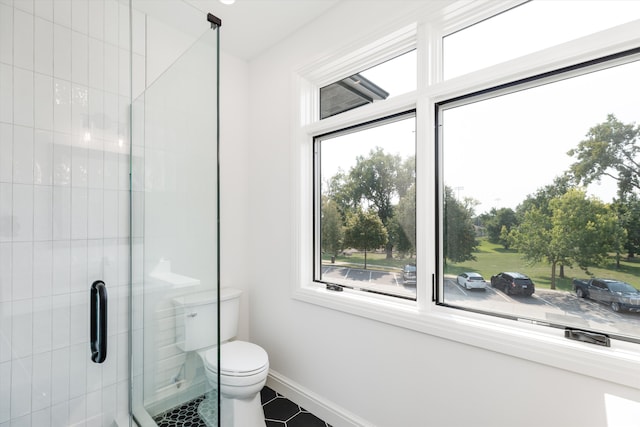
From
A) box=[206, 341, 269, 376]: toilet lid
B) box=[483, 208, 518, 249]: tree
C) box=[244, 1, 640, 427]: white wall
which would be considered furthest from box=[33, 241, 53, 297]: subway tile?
box=[483, 208, 518, 249]: tree

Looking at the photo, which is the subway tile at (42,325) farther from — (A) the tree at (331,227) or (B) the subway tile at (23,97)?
(A) the tree at (331,227)

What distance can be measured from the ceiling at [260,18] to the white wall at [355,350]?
0.08 m

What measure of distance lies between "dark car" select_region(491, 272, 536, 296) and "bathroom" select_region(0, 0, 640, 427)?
0.22 m

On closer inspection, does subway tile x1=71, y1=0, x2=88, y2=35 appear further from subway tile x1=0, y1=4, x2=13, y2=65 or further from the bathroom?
subway tile x1=0, y1=4, x2=13, y2=65

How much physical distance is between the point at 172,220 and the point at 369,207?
116cm

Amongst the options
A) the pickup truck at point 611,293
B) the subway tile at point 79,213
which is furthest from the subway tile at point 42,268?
the pickup truck at point 611,293

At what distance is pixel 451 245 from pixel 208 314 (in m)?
1.19

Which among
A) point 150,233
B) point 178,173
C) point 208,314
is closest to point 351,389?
point 208,314

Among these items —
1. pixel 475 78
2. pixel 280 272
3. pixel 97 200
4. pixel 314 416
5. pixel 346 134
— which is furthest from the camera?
pixel 280 272

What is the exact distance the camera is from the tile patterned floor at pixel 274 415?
1.22 m

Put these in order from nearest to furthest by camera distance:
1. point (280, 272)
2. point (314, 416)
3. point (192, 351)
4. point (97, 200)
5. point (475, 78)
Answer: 1. point (192, 351)
2. point (475, 78)
3. point (97, 200)
4. point (314, 416)
5. point (280, 272)

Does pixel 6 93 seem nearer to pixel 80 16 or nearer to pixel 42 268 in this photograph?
pixel 80 16

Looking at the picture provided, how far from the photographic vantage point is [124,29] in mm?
1468

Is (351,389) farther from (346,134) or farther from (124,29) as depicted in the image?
(124,29)
